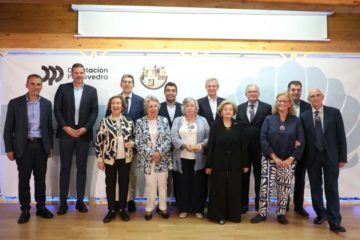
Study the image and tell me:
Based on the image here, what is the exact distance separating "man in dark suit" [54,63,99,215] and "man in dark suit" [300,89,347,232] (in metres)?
2.65

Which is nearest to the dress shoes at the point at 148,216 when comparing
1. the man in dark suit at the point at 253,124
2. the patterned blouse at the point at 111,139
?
the patterned blouse at the point at 111,139

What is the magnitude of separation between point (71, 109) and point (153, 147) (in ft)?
4.00

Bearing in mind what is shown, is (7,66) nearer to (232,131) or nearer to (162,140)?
(162,140)

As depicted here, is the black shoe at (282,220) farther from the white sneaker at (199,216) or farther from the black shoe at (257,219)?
the white sneaker at (199,216)

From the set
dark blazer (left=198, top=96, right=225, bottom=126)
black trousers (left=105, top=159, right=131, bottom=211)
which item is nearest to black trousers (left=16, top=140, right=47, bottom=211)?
black trousers (left=105, top=159, right=131, bottom=211)

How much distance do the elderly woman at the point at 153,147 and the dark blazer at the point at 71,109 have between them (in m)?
0.75

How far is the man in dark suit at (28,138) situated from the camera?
3.94 meters

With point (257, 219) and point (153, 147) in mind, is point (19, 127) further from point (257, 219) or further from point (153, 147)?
point (257, 219)

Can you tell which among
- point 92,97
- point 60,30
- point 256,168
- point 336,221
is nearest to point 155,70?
point 92,97

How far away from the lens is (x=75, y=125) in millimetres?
4328

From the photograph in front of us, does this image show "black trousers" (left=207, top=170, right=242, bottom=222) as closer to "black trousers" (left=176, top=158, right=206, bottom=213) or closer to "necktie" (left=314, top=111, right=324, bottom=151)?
"black trousers" (left=176, top=158, right=206, bottom=213)

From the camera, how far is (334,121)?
12.4 feet

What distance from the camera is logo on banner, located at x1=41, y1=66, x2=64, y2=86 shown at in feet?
15.4

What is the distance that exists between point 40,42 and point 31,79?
105 cm
